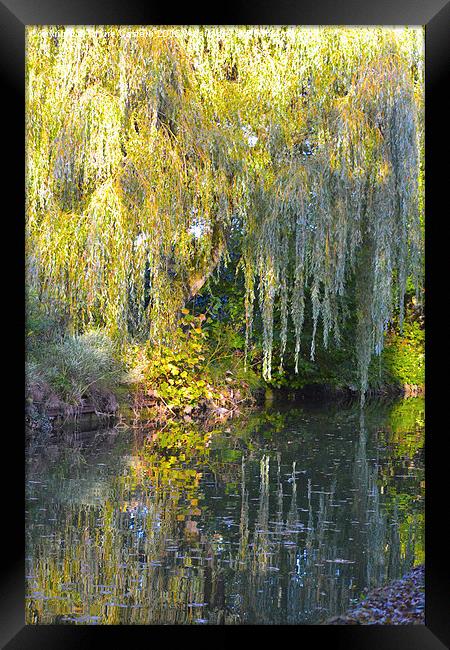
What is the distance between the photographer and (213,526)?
511 centimetres

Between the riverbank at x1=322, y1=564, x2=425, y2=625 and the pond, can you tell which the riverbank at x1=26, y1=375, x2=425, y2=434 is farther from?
the riverbank at x1=322, y1=564, x2=425, y2=625

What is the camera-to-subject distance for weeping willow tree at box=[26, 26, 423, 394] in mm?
7355

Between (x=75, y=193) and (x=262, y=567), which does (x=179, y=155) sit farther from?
(x=262, y=567)

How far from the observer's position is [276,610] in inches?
144

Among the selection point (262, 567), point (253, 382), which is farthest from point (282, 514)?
point (253, 382)

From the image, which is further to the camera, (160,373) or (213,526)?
(160,373)

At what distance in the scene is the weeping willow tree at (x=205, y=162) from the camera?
24.1ft
